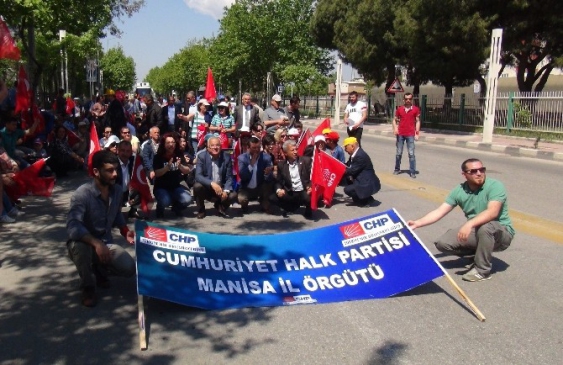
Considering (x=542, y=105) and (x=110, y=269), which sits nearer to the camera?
(x=110, y=269)

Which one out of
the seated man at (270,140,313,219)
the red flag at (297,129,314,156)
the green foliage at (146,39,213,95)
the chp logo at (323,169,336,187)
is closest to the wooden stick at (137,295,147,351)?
the seated man at (270,140,313,219)

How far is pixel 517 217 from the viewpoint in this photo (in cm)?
834

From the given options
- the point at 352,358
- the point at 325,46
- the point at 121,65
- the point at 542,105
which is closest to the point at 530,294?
the point at 352,358

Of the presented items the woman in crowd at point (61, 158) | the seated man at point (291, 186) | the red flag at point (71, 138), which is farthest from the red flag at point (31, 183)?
the seated man at point (291, 186)

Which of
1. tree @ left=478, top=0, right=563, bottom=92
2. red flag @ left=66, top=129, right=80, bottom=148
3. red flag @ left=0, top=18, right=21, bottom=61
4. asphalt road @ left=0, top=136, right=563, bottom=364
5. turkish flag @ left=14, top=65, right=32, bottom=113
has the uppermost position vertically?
tree @ left=478, top=0, right=563, bottom=92

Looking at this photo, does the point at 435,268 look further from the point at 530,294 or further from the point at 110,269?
the point at 110,269

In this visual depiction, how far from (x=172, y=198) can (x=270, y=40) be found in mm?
41347

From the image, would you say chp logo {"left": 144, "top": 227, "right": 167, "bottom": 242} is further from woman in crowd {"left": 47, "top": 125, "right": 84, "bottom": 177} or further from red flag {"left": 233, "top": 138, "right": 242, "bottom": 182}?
woman in crowd {"left": 47, "top": 125, "right": 84, "bottom": 177}

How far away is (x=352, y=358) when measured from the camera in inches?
152

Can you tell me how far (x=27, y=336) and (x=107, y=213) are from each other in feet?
4.20

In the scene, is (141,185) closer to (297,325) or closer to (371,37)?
(297,325)

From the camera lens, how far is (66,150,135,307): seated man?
482cm

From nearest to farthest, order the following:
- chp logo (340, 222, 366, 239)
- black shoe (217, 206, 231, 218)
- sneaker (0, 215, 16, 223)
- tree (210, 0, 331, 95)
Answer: chp logo (340, 222, 366, 239) → sneaker (0, 215, 16, 223) → black shoe (217, 206, 231, 218) → tree (210, 0, 331, 95)

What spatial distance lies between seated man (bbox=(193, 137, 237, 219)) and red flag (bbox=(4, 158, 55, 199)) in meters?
2.69
